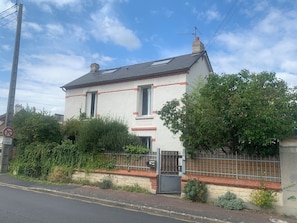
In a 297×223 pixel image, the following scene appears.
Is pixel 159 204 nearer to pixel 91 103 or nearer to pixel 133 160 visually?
pixel 133 160

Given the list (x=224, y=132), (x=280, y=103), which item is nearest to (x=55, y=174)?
(x=224, y=132)

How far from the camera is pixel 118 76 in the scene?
63.0 feet

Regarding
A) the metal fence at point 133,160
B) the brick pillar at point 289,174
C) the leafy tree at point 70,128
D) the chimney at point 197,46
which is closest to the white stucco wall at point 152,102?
the chimney at point 197,46

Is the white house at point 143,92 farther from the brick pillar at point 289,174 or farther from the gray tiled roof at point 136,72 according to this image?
the brick pillar at point 289,174

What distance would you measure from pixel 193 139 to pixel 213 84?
6.71 ft

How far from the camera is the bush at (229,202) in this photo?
8.81 meters

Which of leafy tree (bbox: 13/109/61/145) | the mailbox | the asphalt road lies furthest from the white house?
the asphalt road

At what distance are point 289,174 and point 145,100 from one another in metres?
10.8

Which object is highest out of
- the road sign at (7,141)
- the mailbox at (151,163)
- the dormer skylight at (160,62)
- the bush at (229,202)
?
the dormer skylight at (160,62)

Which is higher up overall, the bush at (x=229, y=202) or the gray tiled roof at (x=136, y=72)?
the gray tiled roof at (x=136, y=72)

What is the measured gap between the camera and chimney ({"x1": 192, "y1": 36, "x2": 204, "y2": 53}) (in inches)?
739

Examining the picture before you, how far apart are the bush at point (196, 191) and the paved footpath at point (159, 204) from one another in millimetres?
258

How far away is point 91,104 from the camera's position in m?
20.2

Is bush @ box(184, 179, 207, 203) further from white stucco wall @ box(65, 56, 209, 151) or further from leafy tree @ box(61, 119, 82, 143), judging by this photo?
leafy tree @ box(61, 119, 82, 143)
